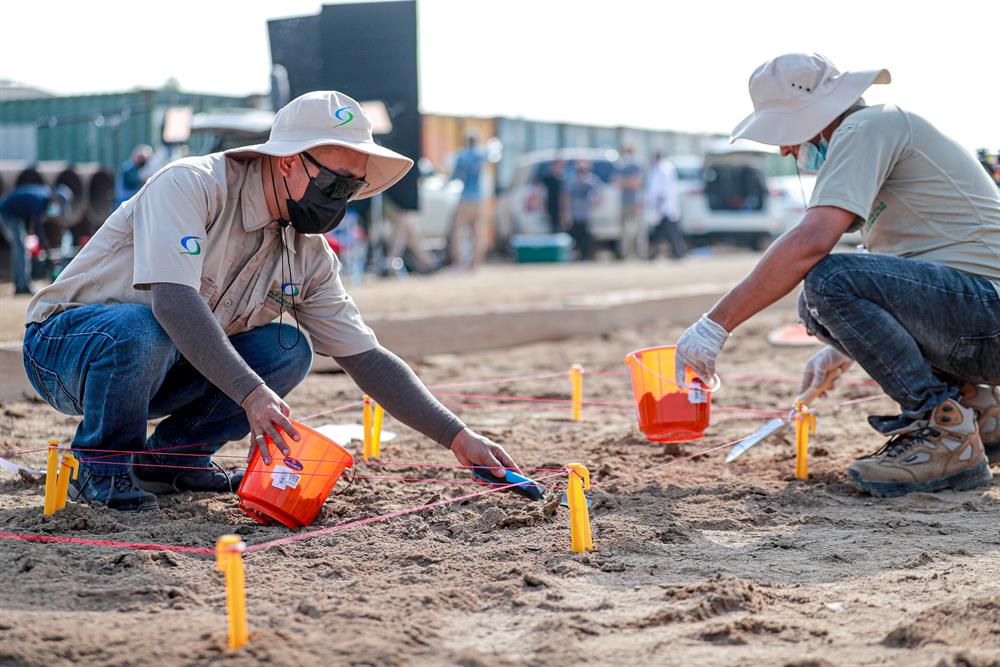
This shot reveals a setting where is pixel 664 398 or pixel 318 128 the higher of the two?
pixel 318 128

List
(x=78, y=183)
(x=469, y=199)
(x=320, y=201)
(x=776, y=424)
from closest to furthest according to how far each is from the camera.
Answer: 1. (x=320, y=201)
2. (x=776, y=424)
3. (x=78, y=183)
4. (x=469, y=199)

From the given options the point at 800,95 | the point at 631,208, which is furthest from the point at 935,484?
the point at 631,208

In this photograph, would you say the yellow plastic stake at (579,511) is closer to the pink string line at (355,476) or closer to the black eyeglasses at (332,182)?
the pink string line at (355,476)

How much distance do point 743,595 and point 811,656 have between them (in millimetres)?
321

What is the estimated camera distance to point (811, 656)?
1.92 meters

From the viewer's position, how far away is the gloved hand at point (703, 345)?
296 cm

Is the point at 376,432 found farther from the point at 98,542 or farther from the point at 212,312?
the point at 98,542

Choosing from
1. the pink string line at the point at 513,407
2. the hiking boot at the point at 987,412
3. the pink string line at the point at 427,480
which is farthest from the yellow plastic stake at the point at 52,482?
the hiking boot at the point at 987,412

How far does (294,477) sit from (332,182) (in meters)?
0.80

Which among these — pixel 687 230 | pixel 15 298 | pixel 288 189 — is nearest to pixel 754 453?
pixel 288 189

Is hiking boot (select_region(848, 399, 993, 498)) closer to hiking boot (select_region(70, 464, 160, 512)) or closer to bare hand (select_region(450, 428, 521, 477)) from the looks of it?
bare hand (select_region(450, 428, 521, 477))

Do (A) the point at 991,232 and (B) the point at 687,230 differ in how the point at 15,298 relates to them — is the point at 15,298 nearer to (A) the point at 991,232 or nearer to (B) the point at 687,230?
(A) the point at 991,232

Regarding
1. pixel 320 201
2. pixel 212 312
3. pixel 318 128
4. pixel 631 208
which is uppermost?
pixel 318 128

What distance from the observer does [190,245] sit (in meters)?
2.76
